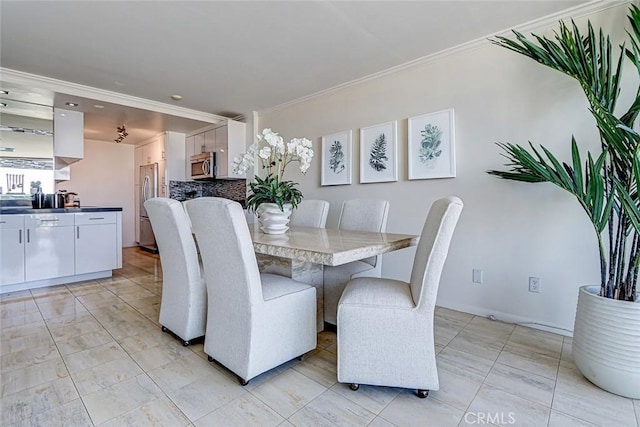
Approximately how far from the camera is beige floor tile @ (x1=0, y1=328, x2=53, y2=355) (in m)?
2.05

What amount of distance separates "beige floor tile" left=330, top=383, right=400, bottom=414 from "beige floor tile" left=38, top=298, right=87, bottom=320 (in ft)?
8.22

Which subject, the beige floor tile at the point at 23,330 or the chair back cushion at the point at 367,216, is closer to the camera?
the beige floor tile at the point at 23,330

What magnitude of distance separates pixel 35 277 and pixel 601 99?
5134mm

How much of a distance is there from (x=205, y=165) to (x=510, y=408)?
478 centimetres

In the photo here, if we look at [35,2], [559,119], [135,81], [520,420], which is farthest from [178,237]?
[559,119]

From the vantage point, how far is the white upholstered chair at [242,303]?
153cm

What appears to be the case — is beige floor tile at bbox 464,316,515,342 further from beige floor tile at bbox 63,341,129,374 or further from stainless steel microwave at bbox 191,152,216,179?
stainless steel microwave at bbox 191,152,216,179

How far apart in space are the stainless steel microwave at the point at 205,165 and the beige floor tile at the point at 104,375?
11.5 feet

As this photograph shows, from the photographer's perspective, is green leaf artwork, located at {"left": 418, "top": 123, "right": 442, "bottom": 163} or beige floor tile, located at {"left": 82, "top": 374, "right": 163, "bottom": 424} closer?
beige floor tile, located at {"left": 82, "top": 374, "right": 163, "bottom": 424}

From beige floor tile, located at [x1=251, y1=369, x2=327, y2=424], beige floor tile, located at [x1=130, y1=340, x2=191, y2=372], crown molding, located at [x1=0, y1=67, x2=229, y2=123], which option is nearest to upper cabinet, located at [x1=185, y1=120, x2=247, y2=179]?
crown molding, located at [x1=0, y1=67, x2=229, y2=123]

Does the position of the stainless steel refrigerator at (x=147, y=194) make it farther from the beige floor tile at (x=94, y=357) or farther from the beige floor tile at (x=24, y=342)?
the beige floor tile at (x=94, y=357)

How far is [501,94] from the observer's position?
2.53 metres

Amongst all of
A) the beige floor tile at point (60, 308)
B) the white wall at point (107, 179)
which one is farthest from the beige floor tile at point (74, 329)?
the white wall at point (107, 179)

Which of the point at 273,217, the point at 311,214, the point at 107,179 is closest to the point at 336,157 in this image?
the point at 311,214
